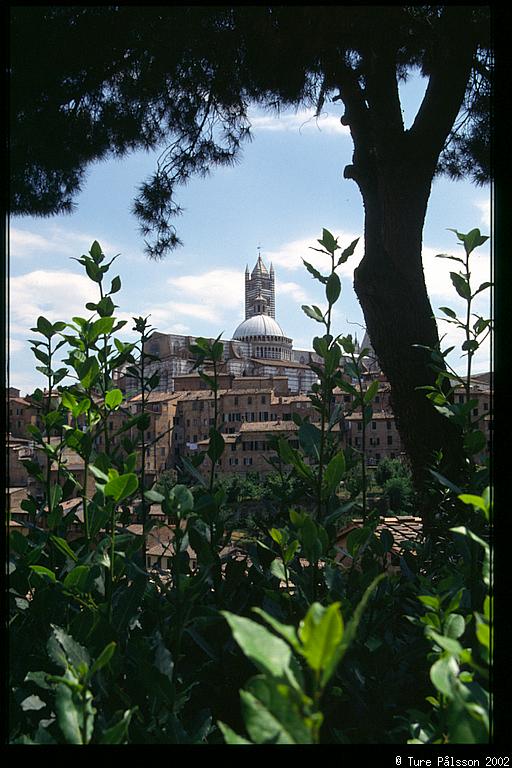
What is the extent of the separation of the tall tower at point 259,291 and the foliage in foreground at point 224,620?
59.1 meters

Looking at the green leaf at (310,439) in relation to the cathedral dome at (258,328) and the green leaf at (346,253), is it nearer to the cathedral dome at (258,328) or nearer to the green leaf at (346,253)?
the green leaf at (346,253)

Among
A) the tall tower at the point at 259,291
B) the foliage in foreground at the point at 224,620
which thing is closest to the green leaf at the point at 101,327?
the foliage in foreground at the point at 224,620

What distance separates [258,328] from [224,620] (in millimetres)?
57309

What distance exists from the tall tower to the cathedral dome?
131cm

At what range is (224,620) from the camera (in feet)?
2.54

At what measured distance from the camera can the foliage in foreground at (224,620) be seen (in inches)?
16.0

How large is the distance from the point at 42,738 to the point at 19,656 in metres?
0.21

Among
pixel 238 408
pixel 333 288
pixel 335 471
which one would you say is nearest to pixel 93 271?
pixel 333 288

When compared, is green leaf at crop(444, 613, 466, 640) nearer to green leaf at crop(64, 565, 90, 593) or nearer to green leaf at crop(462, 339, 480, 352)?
green leaf at crop(64, 565, 90, 593)

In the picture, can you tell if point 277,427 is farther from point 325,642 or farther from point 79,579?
point 325,642

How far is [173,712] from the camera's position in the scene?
0.58m

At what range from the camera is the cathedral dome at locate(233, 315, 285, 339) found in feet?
189

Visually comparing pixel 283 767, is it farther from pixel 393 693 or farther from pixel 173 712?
pixel 393 693

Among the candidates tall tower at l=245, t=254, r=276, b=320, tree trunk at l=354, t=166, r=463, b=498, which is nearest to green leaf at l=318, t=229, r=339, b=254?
tree trunk at l=354, t=166, r=463, b=498
